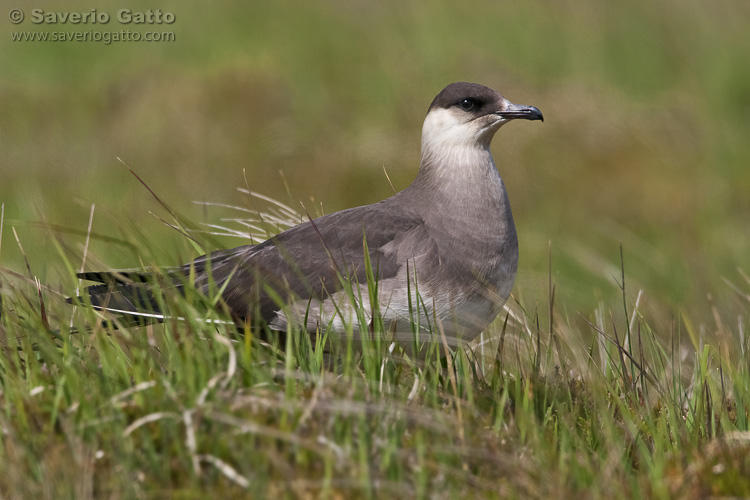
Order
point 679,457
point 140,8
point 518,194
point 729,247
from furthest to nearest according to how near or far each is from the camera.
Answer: point 140,8
point 518,194
point 729,247
point 679,457


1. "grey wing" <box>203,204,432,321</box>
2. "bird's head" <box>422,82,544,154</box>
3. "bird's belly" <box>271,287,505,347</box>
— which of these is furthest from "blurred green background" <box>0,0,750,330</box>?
"bird's belly" <box>271,287,505,347</box>

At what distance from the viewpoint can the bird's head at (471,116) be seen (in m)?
4.66

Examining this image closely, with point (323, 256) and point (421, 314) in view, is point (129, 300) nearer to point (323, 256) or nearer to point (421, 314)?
point (323, 256)

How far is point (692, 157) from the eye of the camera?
11.0 meters

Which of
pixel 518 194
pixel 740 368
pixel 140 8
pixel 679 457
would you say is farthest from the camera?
pixel 140 8

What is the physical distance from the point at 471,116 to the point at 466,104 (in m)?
0.07

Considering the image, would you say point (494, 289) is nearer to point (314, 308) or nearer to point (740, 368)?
point (314, 308)

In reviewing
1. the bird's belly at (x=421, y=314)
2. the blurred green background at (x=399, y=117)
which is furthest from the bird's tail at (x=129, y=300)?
the blurred green background at (x=399, y=117)

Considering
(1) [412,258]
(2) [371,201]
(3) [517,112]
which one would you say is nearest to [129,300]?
(1) [412,258]

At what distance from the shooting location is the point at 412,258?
4.20 meters

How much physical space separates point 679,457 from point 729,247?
740 centimetres

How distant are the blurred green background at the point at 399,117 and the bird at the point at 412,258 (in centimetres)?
420

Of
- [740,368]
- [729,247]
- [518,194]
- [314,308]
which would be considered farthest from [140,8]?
[740,368]

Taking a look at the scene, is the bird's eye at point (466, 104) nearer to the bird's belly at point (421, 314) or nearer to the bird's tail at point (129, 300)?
the bird's belly at point (421, 314)
